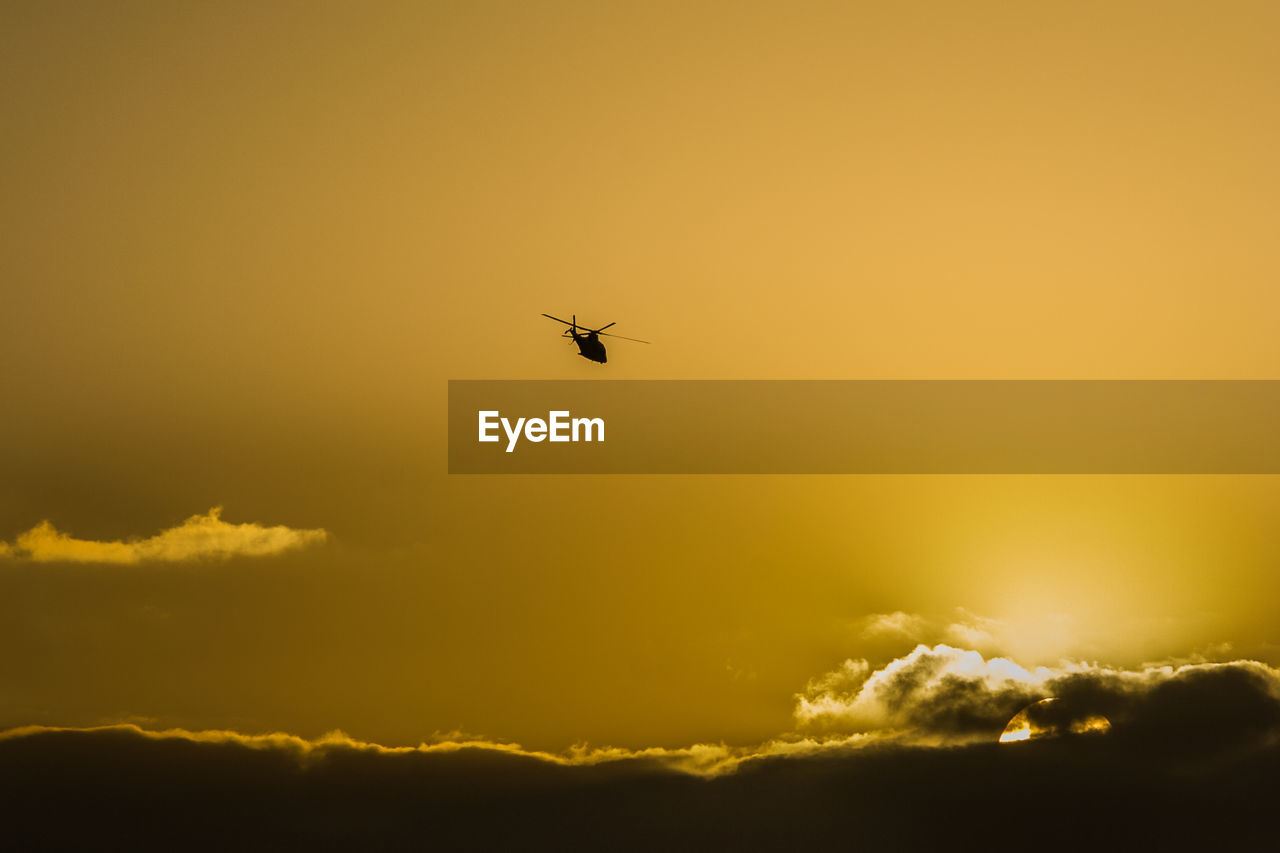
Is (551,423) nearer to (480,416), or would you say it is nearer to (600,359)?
(480,416)

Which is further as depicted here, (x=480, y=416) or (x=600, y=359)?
(x=600, y=359)

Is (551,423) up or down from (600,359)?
down

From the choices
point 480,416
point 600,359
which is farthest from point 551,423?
point 600,359

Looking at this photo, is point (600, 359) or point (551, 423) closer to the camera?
point (551, 423)
